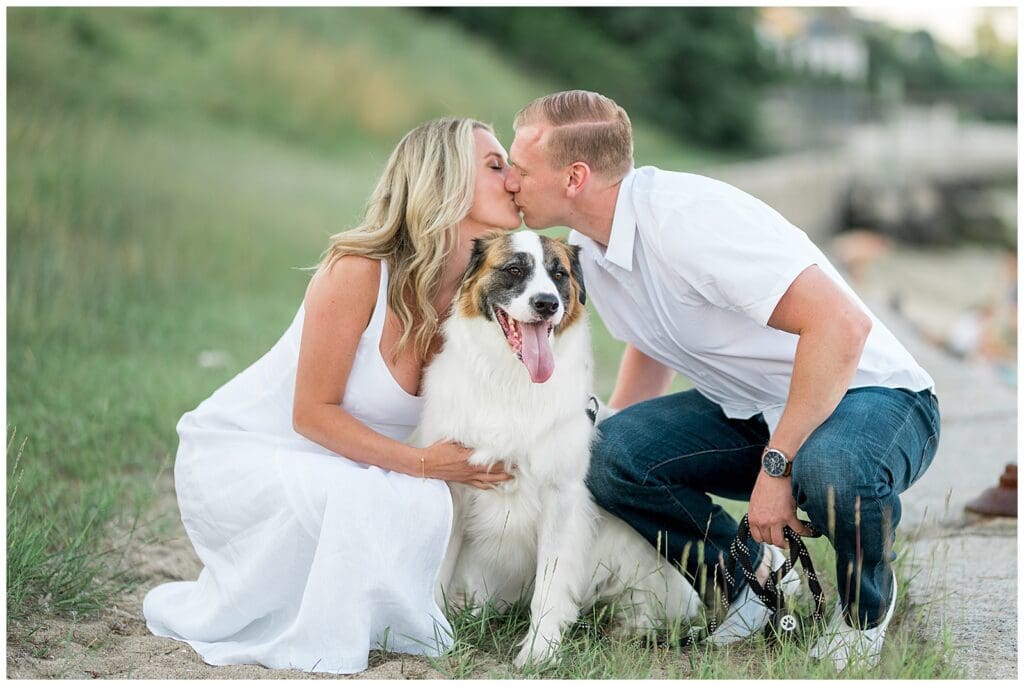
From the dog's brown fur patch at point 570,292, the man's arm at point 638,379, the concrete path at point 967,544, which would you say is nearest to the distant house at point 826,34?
the concrete path at point 967,544

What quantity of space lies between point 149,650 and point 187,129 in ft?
41.1

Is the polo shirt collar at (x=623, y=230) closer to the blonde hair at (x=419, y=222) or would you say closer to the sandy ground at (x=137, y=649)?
the blonde hair at (x=419, y=222)

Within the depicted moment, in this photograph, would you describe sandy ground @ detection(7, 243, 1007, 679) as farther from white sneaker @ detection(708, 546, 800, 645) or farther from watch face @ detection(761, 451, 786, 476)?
watch face @ detection(761, 451, 786, 476)

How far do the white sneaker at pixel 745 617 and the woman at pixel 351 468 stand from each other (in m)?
0.96

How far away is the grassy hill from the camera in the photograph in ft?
16.4

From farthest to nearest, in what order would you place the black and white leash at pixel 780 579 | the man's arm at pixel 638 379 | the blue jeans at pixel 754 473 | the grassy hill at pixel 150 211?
1. the grassy hill at pixel 150 211
2. the man's arm at pixel 638 379
3. the black and white leash at pixel 780 579
4. the blue jeans at pixel 754 473

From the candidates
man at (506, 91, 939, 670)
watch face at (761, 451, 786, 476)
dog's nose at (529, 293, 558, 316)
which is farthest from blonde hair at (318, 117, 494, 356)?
watch face at (761, 451, 786, 476)

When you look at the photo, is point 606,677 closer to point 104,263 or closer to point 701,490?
point 701,490

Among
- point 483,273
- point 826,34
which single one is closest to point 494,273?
point 483,273

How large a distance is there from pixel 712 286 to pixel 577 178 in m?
0.62

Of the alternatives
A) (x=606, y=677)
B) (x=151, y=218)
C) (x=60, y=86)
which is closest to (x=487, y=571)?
(x=606, y=677)

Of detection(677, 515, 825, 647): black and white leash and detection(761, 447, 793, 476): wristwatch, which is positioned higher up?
detection(761, 447, 793, 476): wristwatch

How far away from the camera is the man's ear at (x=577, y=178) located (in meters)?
3.58

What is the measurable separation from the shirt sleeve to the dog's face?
36cm
